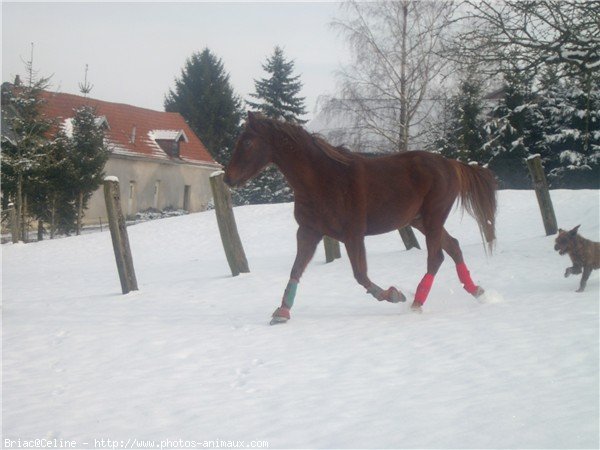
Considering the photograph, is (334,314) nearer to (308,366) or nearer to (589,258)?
(308,366)

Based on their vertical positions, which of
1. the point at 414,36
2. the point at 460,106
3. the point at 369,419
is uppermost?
the point at 414,36

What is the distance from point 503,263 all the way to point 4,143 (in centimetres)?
2479

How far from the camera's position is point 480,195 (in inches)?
285

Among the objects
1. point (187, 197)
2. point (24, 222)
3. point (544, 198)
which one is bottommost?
point (544, 198)

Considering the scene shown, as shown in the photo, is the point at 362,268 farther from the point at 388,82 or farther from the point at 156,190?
the point at 156,190

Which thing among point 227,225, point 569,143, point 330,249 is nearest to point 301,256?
point 227,225

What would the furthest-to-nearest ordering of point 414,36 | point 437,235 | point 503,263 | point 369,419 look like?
1. point 414,36
2. point 503,263
3. point 437,235
4. point 369,419

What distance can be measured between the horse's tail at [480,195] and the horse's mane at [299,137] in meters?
1.48

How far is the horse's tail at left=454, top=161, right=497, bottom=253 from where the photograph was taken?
7117 mm

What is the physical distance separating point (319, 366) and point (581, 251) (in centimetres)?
361

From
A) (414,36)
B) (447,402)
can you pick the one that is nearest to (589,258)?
(447,402)

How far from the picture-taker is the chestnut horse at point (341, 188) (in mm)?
6312

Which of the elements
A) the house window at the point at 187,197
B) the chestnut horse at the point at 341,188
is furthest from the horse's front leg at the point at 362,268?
the house window at the point at 187,197

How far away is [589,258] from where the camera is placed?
6758 millimetres
